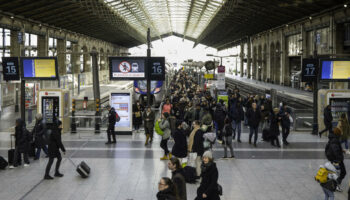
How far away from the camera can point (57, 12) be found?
34.0 metres

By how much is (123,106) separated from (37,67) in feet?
12.3

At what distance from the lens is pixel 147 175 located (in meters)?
9.64

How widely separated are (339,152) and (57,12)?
30.5 m

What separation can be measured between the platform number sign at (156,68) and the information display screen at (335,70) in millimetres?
6246

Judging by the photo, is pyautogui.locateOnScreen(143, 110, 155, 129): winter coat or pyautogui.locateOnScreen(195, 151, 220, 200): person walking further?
pyautogui.locateOnScreen(143, 110, 155, 129): winter coat

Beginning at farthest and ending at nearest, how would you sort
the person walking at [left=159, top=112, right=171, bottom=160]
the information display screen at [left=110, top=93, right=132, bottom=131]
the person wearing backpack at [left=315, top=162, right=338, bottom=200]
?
1. the information display screen at [left=110, top=93, right=132, bottom=131]
2. the person walking at [left=159, top=112, right=171, bottom=160]
3. the person wearing backpack at [left=315, top=162, right=338, bottom=200]

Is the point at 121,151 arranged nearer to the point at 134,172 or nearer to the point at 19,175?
the point at 134,172

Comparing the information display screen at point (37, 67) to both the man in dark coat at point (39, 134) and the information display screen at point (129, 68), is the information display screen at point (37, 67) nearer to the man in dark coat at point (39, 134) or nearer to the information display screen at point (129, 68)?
the information display screen at point (129, 68)

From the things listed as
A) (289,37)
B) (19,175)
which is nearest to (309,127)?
(19,175)

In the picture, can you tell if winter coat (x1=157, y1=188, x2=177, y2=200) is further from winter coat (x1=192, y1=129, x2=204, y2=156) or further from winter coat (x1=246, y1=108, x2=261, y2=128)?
winter coat (x1=246, y1=108, x2=261, y2=128)

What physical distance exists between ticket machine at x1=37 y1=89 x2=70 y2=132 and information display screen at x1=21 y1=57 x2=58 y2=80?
96 cm

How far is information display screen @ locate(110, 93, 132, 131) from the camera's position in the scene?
52.9ft

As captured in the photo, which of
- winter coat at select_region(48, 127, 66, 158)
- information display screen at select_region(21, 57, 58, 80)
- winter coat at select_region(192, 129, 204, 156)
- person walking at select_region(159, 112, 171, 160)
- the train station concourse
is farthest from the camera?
information display screen at select_region(21, 57, 58, 80)

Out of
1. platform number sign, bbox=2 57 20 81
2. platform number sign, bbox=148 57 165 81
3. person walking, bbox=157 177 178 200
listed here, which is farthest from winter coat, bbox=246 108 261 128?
platform number sign, bbox=2 57 20 81
